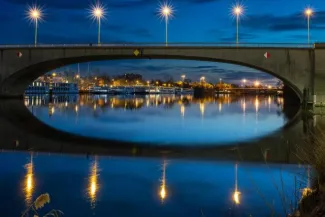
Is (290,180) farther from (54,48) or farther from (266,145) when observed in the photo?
(54,48)

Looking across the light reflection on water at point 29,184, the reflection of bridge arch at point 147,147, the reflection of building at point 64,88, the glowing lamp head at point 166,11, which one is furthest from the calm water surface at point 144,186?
the reflection of building at point 64,88

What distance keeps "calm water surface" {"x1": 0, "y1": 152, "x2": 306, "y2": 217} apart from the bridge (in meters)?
41.8

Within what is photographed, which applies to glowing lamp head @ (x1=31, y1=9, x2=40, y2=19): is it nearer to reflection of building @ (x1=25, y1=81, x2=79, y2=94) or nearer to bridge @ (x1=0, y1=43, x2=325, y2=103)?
bridge @ (x1=0, y1=43, x2=325, y2=103)

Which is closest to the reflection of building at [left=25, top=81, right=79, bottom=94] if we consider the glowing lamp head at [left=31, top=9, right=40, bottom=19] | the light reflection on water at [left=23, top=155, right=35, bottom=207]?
the glowing lamp head at [left=31, top=9, right=40, bottom=19]

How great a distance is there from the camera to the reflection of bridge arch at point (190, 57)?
5672cm

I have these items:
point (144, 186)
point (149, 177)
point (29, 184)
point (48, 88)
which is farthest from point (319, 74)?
point (48, 88)

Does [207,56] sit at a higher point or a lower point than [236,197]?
higher

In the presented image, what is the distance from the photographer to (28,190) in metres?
11.5

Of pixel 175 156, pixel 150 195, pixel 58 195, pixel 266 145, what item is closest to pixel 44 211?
pixel 58 195

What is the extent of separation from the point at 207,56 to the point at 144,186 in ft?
160

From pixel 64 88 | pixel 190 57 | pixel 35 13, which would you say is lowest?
pixel 64 88

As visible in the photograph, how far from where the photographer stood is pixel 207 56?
59.7m

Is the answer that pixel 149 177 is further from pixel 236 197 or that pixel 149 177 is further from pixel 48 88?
pixel 48 88

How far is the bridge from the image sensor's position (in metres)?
56.0
